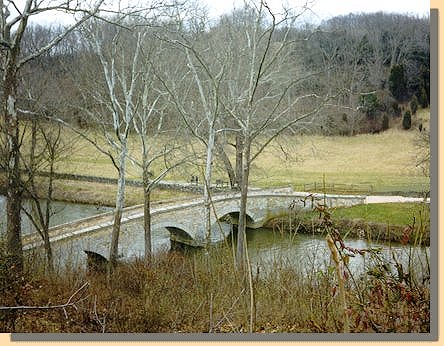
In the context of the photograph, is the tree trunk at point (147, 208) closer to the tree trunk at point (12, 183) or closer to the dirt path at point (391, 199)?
the tree trunk at point (12, 183)

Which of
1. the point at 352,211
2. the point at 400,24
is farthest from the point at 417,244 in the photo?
the point at 400,24

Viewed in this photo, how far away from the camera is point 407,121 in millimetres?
3322

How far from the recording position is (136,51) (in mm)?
3695

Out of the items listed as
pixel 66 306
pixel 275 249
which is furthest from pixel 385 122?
pixel 66 306

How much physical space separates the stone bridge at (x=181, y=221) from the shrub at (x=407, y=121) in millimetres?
521

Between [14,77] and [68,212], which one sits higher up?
[14,77]

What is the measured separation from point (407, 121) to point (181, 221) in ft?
5.39

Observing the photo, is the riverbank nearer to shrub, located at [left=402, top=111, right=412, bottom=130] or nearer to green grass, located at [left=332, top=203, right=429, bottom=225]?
green grass, located at [left=332, top=203, right=429, bottom=225]

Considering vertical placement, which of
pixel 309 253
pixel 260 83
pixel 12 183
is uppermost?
pixel 260 83

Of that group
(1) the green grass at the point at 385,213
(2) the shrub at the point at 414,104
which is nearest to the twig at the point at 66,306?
(1) the green grass at the point at 385,213

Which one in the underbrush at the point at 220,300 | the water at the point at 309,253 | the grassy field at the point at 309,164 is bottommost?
the underbrush at the point at 220,300

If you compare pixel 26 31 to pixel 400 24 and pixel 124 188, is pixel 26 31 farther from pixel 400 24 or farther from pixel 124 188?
pixel 400 24

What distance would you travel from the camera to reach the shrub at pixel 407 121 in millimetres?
3299

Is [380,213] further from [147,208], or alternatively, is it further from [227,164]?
[147,208]
